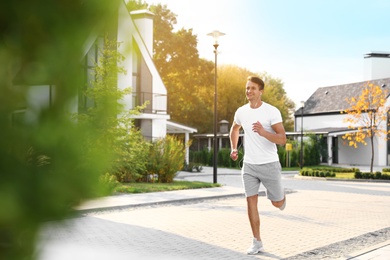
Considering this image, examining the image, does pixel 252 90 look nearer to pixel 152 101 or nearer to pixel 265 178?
pixel 265 178

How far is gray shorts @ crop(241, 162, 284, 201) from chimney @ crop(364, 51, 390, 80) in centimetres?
5128

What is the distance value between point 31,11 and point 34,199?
297 mm

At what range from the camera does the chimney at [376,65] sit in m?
55.3

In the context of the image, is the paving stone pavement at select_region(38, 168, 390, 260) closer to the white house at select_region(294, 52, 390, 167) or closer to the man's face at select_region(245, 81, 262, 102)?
the man's face at select_region(245, 81, 262, 102)

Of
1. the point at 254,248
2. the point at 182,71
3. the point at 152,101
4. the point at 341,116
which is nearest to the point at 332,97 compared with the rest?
the point at 341,116

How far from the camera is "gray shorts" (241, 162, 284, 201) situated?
7.16m

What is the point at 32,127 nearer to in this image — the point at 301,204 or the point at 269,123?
the point at 269,123

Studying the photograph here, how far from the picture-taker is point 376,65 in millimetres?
55312

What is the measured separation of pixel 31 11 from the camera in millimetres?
855

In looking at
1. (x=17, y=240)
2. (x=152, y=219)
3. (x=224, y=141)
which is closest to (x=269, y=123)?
(x=152, y=219)

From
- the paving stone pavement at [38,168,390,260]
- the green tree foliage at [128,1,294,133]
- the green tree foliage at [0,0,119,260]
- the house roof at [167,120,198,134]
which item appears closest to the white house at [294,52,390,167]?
the green tree foliage at [128,1,294,133]

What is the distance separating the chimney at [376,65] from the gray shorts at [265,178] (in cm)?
5128

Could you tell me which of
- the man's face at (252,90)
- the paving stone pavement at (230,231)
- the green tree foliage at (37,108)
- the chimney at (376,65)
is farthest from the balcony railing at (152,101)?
the chimney at (376,65)

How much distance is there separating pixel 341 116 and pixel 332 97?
3.76m
